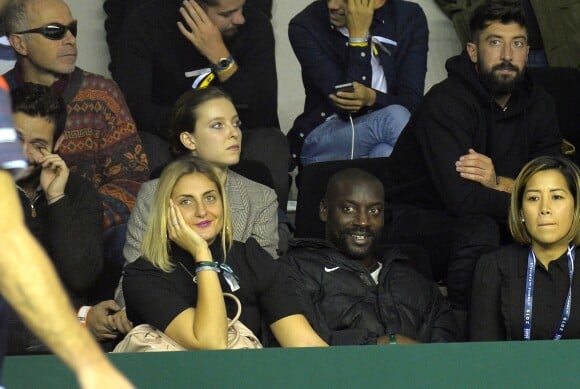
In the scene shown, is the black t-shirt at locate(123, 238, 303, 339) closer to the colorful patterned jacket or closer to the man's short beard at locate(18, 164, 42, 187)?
the man's short beard at locate(18, 164, 42, 187)

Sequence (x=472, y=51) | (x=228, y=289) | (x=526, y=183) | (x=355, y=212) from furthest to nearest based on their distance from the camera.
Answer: (x=472, y=51)
(x=355, y=212)
(x=526, y=183)
(x=228, y=289)

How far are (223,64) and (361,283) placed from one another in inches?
52.2

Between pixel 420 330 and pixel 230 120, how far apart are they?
103 cm

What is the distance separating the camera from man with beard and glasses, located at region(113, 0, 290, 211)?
529 centimetres

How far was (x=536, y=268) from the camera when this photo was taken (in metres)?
4.23

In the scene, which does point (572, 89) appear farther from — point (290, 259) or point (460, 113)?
point (290, 259)

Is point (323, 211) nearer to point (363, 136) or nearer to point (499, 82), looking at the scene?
point (363, 136)

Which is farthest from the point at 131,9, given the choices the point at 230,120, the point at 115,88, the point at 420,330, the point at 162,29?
the point at 420,330

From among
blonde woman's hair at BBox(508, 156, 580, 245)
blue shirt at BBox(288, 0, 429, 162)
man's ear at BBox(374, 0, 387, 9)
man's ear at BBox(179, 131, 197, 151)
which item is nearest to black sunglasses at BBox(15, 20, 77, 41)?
man's ear at BBox(179, 131, 197, 151)

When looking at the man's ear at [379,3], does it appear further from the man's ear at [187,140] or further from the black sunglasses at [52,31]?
the black sunglasses at [52,31]

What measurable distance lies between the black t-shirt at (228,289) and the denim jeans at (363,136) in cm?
132

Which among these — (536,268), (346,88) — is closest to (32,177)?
(346,88)

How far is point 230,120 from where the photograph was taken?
4.72m

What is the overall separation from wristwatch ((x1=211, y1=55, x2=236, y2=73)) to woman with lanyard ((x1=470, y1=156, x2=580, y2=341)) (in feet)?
4.76
